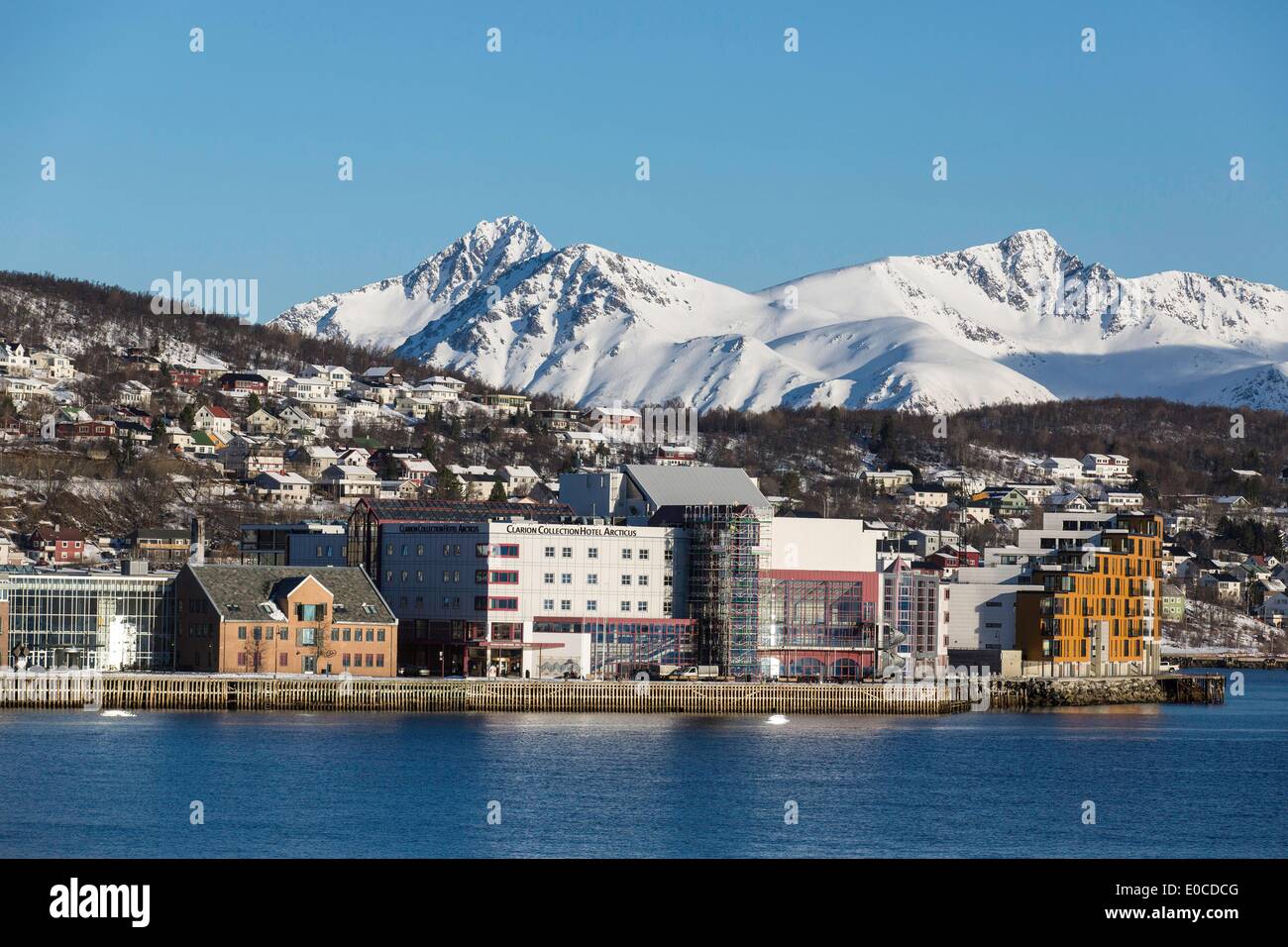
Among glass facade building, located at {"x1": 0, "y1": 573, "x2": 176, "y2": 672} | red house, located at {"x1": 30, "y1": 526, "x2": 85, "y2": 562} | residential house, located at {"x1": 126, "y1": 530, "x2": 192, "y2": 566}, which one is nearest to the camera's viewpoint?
glass facade building, located at {"x1": 0, "y1": 573, "x2": 176, "y2": 672}

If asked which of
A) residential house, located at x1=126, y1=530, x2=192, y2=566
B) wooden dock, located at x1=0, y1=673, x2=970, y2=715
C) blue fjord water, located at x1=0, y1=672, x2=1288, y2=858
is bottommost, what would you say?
blue fjord water, located at x1=0, y1=672, x2=1288, y2=858

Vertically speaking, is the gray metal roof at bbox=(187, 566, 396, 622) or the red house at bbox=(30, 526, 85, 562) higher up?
the red house at bbox=(30, 526, 85, 562)

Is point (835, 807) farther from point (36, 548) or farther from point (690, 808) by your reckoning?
point (36, 548)

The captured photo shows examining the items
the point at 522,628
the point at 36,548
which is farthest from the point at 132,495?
the point at 522,628

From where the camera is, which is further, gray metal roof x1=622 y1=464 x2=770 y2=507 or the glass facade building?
gray metal roof x1=622 y1=464 x2=770 y2=507

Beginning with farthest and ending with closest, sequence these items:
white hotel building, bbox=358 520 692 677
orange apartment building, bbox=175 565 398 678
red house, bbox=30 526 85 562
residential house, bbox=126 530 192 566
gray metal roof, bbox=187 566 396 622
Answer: red house, bbox=30 526 85 562, residential house, bbox=126 530 192 566, white hotel building, bbox=358 520 692 677, gray metal roof, bbox=187 566 396 622, orange apartment building, bbox=175 565 398 678

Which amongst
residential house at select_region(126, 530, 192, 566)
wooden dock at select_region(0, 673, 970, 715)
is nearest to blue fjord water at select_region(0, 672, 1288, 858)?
wooden dock at select_region(0, 673, 970, 715)

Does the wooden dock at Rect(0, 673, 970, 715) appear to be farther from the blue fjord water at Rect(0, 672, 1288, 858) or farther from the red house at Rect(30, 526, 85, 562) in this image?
the red house at Rect(30, 526, 85, 562)
